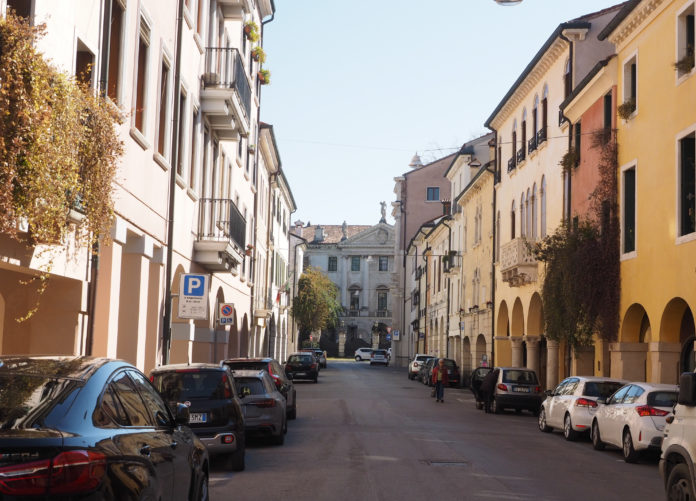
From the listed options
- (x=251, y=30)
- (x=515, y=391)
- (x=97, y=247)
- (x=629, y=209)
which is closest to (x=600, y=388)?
(x=629, y=209)

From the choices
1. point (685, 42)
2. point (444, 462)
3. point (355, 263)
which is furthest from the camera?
point (355, 263)

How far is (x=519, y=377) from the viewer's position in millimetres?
30703

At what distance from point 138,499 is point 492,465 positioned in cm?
1000

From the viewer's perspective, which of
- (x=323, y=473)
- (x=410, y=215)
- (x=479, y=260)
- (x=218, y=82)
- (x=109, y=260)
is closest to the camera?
(x=323, y=473)

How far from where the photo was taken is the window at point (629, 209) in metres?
25.6

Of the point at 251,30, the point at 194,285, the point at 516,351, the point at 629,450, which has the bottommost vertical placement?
the point at 629,450

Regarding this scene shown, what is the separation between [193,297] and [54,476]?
15.2m

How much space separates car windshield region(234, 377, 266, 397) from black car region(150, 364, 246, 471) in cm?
321

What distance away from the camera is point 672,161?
22.3m

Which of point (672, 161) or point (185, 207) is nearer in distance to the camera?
point (672, 161)

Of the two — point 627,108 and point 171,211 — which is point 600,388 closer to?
point 627,108

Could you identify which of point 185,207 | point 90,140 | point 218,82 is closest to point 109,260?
point 90,140

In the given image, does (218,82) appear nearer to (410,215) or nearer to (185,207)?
(185,207)

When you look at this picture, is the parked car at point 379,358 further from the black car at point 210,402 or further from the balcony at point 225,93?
the black car at point 210,402
